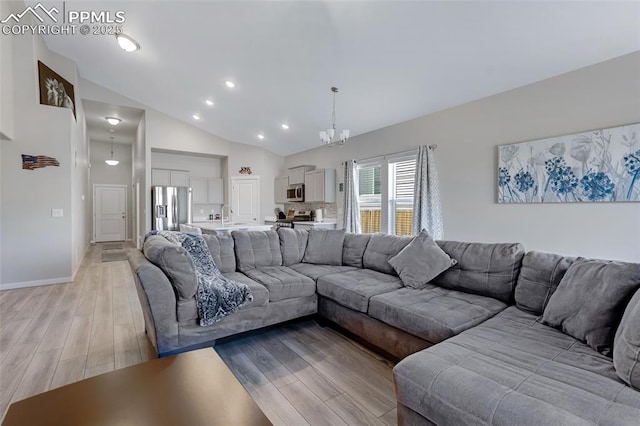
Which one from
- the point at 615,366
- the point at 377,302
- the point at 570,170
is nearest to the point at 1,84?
the point at 377,302

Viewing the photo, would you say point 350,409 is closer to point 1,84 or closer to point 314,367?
point 314,367

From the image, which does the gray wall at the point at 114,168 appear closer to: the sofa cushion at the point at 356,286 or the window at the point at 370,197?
the window at the point at 370,197

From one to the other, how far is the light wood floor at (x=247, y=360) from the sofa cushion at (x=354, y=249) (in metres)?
0.88

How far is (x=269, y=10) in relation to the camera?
3283 mm

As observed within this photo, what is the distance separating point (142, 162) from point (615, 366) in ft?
27.4

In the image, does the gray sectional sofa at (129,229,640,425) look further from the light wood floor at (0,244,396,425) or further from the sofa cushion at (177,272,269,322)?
the light wood floor at (0,244,396,425)

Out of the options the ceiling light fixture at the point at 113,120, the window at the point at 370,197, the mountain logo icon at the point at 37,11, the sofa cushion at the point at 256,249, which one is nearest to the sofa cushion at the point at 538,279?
the sofa cushion at the point at 256,249

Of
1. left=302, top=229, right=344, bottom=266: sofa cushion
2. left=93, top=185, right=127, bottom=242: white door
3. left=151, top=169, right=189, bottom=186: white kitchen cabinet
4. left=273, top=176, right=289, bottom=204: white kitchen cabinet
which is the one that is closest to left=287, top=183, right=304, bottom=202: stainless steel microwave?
left=273, top=176, right=289, bottom=204: white kitchen cabinet

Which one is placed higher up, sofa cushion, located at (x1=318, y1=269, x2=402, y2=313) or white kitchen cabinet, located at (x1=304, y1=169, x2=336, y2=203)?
white kitchen cabinet, located at (x1=304, y1=169, x2=336, y2=203)

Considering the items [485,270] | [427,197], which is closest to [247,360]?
[485,270]

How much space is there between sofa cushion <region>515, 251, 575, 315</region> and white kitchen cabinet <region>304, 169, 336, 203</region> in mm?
4465

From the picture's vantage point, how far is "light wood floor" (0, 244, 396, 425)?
1.82m

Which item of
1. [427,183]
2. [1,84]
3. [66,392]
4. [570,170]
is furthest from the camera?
[427,183]

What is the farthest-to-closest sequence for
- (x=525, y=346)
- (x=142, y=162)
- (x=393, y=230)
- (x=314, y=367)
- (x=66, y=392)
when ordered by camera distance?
(x=142, y=162) < (x=393, y=230) < (x=314, y=367) < (x=525, y=346) < (x=66, y=392)
